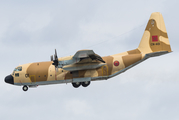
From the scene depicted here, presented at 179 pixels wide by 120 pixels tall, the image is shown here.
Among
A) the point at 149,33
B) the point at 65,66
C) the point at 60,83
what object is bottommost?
the point at 60,83

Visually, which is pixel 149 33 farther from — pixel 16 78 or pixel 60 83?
pixel 16 78

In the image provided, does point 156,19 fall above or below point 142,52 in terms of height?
above

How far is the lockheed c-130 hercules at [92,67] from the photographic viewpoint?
35.2 meters

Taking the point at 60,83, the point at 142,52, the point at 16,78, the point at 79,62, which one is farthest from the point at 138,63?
the point at 16,78

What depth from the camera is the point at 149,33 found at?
38031 mm

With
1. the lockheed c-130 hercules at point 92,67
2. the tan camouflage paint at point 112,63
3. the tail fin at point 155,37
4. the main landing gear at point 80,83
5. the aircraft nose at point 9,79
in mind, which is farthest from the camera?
the aircraft nose at point 9,79

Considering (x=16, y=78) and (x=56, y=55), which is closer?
(x=56, y=55)

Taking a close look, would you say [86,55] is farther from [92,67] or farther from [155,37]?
[155,37]

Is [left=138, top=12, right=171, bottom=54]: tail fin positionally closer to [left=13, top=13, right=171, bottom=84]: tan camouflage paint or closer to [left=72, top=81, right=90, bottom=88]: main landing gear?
[left=13, top=13, right=171, bottom=84]: tan camouflage paint

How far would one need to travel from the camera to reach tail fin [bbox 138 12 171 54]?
37.1 meters

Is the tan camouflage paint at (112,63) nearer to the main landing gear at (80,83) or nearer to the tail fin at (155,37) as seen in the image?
the tail fin at (155,37)

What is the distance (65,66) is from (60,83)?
311cm

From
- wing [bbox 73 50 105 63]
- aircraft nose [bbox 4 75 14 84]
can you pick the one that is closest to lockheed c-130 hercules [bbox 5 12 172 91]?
aircraft nose [bbox 4 75 14 84]

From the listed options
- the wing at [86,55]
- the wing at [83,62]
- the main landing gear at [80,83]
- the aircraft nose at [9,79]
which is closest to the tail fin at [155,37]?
the wing at [83,62]
